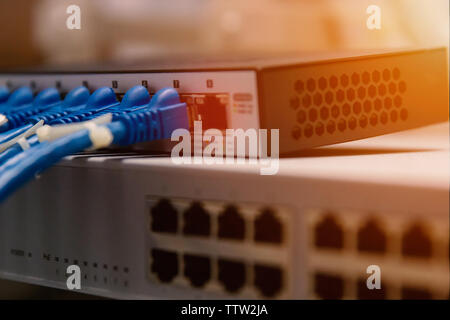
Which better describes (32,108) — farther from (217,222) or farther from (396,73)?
(396,73)

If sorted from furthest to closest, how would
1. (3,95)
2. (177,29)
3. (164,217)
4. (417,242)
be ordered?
(177,29) → (3,95) → (164,217) → (417,242)

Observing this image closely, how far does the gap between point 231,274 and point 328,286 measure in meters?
0.09

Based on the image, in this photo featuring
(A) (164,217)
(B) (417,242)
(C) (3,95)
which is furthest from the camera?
(C) (3,95)

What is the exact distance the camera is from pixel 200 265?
579 millimetres

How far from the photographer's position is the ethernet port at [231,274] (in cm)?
56

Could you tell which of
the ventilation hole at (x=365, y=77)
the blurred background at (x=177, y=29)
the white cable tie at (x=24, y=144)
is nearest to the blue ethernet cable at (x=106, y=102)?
the white cable tie at (x=24, y=144)

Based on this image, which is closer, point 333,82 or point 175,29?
point 333,82

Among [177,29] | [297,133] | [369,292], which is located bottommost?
[369,292]

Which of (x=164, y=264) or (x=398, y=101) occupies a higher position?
(x=398, y=101)

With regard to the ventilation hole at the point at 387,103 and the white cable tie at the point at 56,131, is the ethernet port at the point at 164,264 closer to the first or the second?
the white cable tie at the point at 56,131

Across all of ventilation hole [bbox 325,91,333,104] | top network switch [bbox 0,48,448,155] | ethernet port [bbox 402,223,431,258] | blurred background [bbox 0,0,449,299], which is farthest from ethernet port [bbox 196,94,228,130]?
blurred background [bbox 0,0,449,299]

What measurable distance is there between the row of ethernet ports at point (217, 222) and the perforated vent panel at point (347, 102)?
111mm

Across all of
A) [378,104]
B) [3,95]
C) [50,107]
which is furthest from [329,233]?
[3,95]

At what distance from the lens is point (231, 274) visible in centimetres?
56
